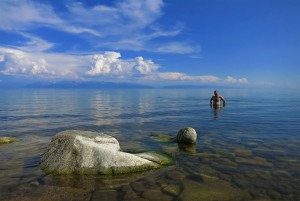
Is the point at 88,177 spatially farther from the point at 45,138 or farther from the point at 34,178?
the point at 45,138

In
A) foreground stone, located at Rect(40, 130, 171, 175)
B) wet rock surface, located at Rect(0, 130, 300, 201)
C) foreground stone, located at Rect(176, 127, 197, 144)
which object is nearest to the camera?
wet rock surface, located at Rect(0, 130, 300, 201)

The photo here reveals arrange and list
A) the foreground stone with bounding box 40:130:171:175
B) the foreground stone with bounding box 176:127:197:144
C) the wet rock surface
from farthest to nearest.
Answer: the foreground stone with bounding box 176:127:197:144 < the foreground stone with bounding box 40:130:171:175 < the wet rock surface

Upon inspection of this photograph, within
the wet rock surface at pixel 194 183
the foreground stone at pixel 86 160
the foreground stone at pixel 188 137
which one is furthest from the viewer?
the foreground stone at pixel 188 137

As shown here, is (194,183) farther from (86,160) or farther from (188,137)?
(188,137)

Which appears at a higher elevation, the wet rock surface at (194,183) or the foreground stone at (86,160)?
the foreground stone at (86,160)

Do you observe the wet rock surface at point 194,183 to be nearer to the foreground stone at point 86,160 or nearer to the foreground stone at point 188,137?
the foreground stone at point 86,160

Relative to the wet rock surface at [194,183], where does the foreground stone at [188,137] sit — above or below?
above

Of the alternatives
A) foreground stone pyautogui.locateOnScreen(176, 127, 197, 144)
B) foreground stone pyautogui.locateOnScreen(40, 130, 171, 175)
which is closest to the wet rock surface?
foreground stone pyautogui.locateOnScreen(40, 130, 171, 175)

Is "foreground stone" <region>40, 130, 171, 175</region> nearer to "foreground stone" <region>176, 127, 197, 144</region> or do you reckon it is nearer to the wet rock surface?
the wet rock surface

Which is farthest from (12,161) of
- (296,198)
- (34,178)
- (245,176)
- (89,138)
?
(296,198)

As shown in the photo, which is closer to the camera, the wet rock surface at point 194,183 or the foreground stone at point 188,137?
the wet rock surface at point 194,183

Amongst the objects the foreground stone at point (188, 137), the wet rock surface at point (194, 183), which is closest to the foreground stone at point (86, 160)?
the wet rock surface at point (194, 183)

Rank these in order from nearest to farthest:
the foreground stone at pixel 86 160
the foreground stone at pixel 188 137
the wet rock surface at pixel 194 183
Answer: the wet rock surface at pixel 194 183
the foreground stone at pixel 86 160
the foreground stone at pixel 188 137

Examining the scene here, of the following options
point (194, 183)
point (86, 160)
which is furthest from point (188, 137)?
point (86, 160)
